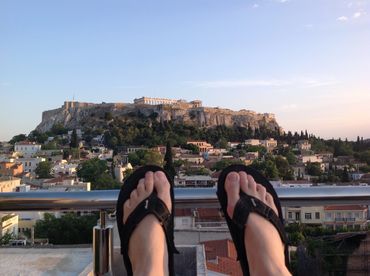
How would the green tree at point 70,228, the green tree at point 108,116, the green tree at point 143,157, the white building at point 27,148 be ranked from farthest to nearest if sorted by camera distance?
the green tree at point 108,116 → the white building at point 27,148 → the green tree at point 143,157 → the green tree at point 70,228

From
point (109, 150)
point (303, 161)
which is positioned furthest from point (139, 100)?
point (303, 161)

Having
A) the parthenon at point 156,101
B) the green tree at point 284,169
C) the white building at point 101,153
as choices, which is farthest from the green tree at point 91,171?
the parthenon at point 156,101

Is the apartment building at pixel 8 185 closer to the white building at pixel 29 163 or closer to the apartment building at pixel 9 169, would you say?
the apartment building at pixel 9 169

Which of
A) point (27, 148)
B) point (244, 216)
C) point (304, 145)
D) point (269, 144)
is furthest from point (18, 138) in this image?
point (244, 216)

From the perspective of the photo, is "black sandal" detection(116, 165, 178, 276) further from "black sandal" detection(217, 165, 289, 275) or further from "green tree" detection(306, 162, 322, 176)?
"green tree" detection(306, 162, 322, 176)

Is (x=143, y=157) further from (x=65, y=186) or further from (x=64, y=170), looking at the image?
(x=65, y=186)

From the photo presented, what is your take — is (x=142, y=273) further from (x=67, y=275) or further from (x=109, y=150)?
(x=109, y=150)
